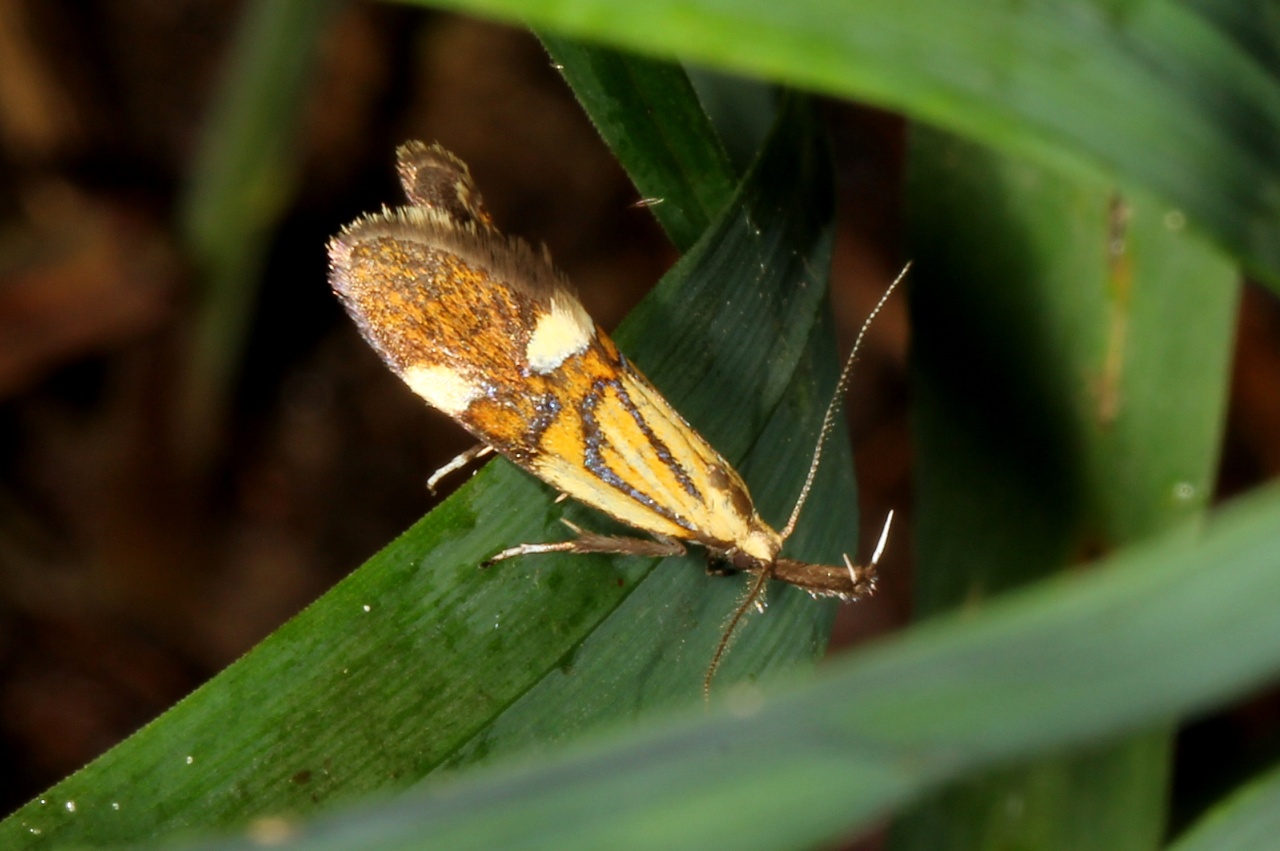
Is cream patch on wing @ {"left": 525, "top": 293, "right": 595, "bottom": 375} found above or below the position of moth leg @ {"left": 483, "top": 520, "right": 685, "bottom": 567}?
above

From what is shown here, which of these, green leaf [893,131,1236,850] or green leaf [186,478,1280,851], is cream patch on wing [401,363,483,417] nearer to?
green leaf [893,131,1236,850]

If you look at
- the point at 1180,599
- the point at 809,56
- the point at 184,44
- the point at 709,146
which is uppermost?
the point at 184,44

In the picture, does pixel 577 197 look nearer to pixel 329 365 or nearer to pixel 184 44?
pixel 329 365

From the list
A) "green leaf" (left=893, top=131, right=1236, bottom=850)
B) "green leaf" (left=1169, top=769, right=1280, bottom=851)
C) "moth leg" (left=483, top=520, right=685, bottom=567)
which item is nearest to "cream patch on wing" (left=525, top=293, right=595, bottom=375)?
"moth leg" (left=483, top=520, right=685, bottom=567)

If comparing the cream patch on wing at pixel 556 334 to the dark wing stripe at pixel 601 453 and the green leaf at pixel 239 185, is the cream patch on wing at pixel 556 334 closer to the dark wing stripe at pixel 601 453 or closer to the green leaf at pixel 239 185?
the dark wing stripe at pixel 601 453

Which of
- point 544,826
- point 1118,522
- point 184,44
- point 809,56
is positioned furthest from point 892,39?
point 184,44

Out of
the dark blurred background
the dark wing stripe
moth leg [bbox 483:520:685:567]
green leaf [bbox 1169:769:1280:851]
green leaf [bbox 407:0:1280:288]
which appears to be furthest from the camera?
the dark blurred background

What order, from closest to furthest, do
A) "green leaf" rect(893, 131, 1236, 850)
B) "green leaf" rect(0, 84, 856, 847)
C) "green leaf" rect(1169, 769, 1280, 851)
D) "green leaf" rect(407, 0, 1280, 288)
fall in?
"green leaf" rect(407, 0, 1280, 288), "green leaf" rect(1169, 769, 1280, 851), "green leaf" rect(0, 84, 856, 847), "green leaf" rect(893, 131, 1236, 850)
